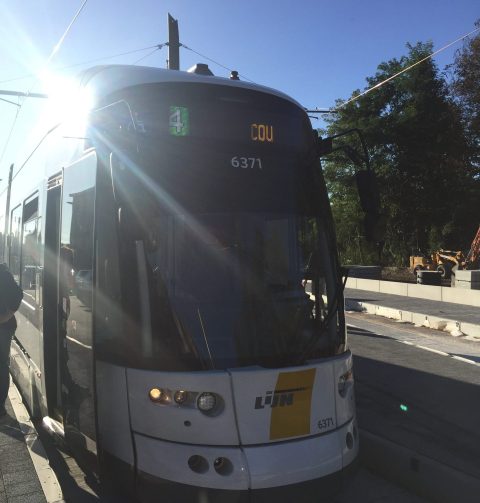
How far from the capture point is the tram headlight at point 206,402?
325cm

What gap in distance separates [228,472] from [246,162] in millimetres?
2019

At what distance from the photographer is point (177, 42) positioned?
14906 millimetres

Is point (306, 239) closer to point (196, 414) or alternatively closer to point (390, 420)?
point (196, 414)

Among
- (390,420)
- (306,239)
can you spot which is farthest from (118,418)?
(390,420)

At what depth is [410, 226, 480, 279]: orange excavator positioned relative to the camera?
26000mm

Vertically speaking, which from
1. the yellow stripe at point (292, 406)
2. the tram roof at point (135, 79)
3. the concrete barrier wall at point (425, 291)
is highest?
the tram roof at point (135, 79)

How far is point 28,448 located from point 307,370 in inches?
118

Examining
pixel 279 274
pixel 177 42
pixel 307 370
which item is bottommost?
pixel 307 370

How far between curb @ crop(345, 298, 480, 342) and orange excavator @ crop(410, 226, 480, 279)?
449 inches

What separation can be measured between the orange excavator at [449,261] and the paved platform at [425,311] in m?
9.53

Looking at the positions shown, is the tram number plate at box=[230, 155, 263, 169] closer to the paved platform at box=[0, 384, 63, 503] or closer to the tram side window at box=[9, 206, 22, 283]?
the paved platform at box=[0, 384, 63, 503]

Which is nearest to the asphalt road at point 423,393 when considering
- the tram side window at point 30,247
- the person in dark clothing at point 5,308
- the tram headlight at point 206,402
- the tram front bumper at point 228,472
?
the tram front bumper at point 228,472

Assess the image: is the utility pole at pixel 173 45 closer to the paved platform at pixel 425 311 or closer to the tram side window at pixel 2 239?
the tram side window at pixel 2 239

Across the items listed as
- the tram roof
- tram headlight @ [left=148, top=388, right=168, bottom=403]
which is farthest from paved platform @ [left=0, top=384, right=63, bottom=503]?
the tram roof
